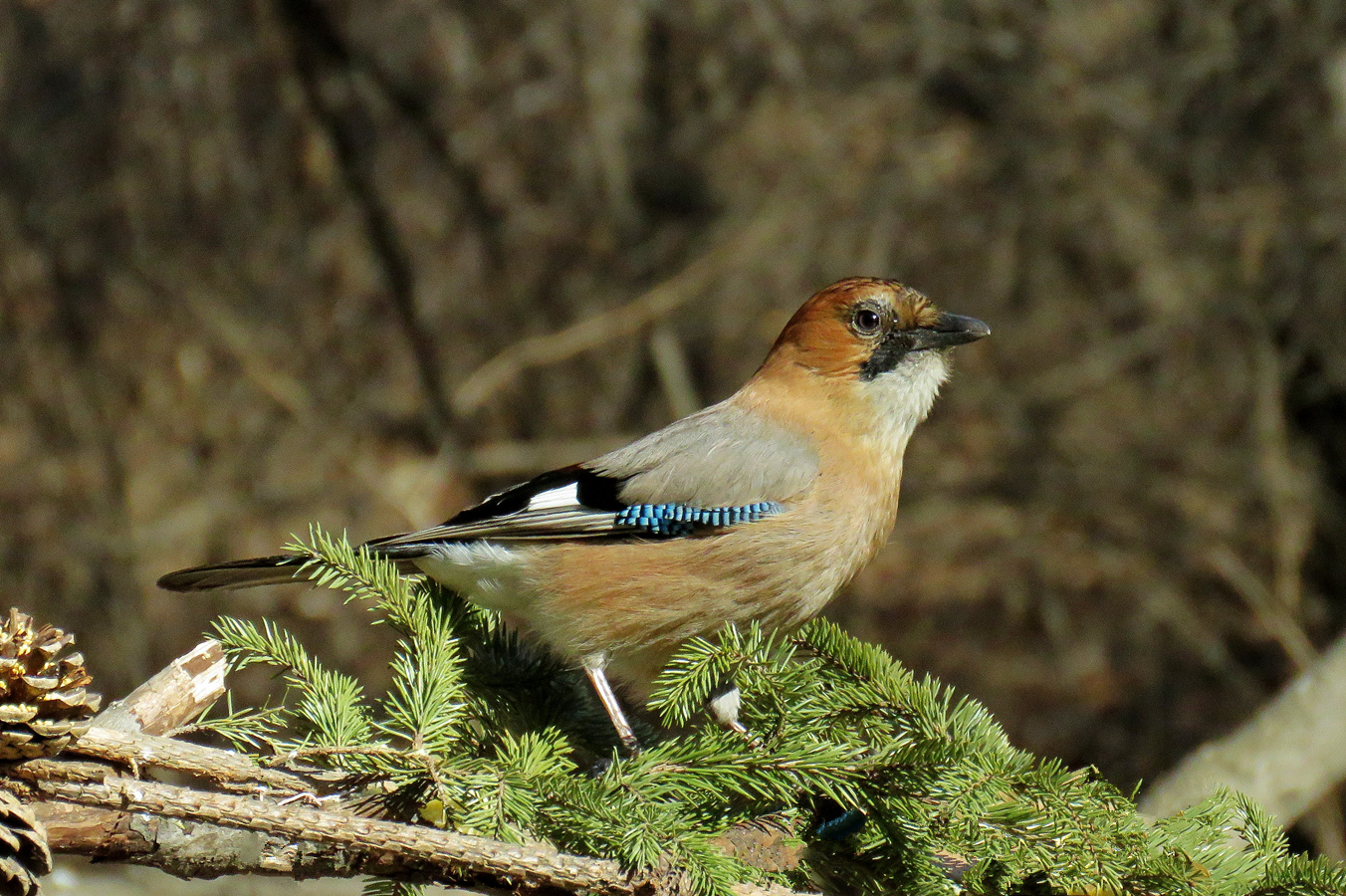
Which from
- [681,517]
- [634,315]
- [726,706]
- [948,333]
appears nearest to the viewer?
[726,706]

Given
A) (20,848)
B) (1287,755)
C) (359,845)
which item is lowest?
(1287,755)

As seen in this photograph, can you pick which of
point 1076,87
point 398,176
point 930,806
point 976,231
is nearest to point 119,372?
point 398,176

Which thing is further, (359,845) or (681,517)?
(681,517)

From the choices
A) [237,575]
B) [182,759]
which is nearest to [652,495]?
[237,575]

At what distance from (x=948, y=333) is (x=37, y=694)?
2.43 meters

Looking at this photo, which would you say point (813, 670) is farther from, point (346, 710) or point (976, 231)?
point (976, 231)

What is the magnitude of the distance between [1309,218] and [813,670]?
223 inches

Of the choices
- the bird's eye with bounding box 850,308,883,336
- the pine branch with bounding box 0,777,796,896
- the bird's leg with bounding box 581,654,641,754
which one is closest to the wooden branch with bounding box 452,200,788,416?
the bird's eye with bounding box 850,308,883,336

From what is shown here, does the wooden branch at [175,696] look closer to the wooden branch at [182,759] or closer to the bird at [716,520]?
the wooden branch at [182,759]

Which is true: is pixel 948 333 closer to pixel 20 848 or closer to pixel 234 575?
pixel 234 575

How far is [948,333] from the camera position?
11.3 ft

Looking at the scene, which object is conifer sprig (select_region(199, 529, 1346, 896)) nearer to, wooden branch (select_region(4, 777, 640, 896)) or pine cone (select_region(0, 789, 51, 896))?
wooden branch (select_region(4, 777, 640, 896))

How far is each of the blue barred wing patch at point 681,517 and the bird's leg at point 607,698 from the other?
36 cm

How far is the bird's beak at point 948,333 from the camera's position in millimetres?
3418
